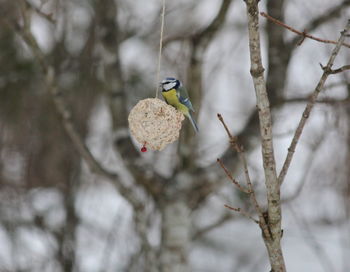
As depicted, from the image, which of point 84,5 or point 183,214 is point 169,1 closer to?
point 84,5

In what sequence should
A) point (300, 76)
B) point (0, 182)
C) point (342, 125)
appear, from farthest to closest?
point (300, 76) < point (0, 182) < point (342, 125)

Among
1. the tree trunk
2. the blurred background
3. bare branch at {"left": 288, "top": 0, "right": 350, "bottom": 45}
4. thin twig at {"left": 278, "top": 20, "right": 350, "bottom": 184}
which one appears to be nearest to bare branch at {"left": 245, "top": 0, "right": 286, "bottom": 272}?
thin twig at {"left": 278, "top": 20, "right": 350, "bottom": 184}

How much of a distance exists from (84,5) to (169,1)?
860mm

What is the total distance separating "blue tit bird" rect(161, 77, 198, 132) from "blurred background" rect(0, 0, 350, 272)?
788mm

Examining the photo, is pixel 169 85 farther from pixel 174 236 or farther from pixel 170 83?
pixel 174 236

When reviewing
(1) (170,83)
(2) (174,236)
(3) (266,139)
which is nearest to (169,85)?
(1) (170,83)

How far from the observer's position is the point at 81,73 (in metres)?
4.88

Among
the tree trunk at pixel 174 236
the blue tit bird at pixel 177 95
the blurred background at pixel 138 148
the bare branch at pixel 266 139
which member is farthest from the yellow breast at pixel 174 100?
the tree trunk at pixel 174 236

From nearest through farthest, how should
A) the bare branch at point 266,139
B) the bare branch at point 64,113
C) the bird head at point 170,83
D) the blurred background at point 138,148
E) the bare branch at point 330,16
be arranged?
the bare branch at point 266,139
the bird head at point 170,83
the bare branch at point 64,113
the bare branch at point 330,16
the blurred background at point 138,148

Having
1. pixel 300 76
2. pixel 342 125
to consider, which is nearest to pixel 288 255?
pixel 300 76

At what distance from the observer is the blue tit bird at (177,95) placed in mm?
2410

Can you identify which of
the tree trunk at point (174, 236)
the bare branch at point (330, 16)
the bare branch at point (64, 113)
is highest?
the bare branch at point (330, 16)

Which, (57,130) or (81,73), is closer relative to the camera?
(81,73)

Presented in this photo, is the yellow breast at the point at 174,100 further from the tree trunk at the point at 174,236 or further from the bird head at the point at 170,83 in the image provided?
the tree trunk at the point at 174,236
